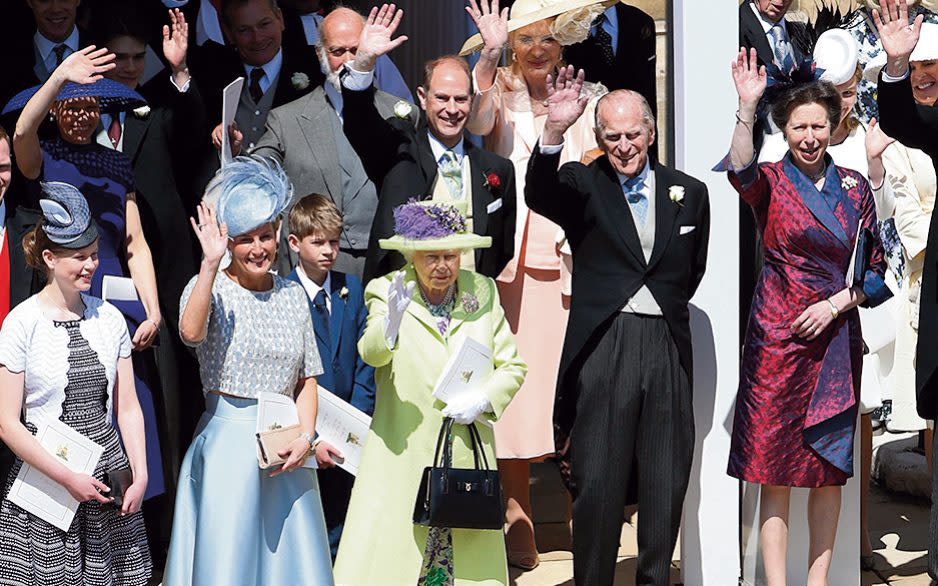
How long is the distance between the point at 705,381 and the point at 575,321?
2.49 feet

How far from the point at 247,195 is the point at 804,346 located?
2293 millimetres

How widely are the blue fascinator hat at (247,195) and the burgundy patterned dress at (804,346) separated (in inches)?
71.5

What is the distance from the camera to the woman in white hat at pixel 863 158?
6.75 m

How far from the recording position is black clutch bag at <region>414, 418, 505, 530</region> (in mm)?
5727

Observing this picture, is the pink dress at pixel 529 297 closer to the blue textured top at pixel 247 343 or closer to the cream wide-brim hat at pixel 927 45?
the cream wide-brim hat at pixel 927 45

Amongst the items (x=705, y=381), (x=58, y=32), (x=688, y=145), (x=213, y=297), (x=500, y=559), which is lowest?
(x=500, y=559)

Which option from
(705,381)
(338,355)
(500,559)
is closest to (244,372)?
(338,355)

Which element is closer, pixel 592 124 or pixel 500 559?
pixel 500 559

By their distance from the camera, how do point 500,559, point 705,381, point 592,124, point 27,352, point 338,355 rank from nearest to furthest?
point 27,352 < point 500,559 < point 338,355 < point 705,381 < point 592,124

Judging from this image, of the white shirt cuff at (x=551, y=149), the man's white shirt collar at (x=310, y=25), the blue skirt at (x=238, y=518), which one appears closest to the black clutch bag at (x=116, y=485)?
the blue skirt at (x=238, y=518)

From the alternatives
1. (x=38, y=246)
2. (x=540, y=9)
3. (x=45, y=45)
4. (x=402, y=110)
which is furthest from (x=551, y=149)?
(x=45, y=45)

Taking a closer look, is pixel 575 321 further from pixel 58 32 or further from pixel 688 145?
pixel 58 32

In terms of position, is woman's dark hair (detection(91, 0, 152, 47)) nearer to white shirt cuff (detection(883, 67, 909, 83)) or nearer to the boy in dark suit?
the boy in dark suit

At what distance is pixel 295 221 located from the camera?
622cm
